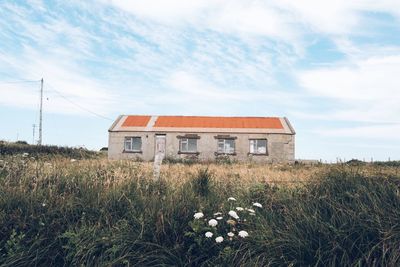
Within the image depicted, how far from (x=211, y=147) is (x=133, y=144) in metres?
6.89

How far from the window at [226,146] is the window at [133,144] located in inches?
275

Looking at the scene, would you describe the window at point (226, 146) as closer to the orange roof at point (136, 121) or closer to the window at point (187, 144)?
the window at point (187, 144)

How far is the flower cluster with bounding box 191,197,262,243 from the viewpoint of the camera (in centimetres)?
536

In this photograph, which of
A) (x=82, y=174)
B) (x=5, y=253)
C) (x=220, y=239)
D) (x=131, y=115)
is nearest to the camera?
(x=220, y=239)

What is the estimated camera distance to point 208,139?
1319 inches

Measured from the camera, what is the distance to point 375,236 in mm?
5223

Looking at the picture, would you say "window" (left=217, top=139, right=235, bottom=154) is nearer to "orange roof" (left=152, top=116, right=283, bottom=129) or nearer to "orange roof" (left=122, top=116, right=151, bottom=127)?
"orange roof" (left=152, top=116, right=283, bottom=129)

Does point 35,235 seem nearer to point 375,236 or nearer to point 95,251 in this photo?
point 95,251

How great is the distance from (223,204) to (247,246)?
47.1 inches

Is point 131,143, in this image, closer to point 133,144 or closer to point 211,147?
point 133,144

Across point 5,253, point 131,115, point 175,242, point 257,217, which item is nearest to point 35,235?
point 5,253

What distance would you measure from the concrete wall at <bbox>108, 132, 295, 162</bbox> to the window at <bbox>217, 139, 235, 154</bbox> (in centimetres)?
35

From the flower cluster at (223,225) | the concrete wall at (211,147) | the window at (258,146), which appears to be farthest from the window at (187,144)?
the flower cluster at (223,225)

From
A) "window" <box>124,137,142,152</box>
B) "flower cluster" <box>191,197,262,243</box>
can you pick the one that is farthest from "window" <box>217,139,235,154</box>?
"flower cluster" <box>191,197,262,243</box>
